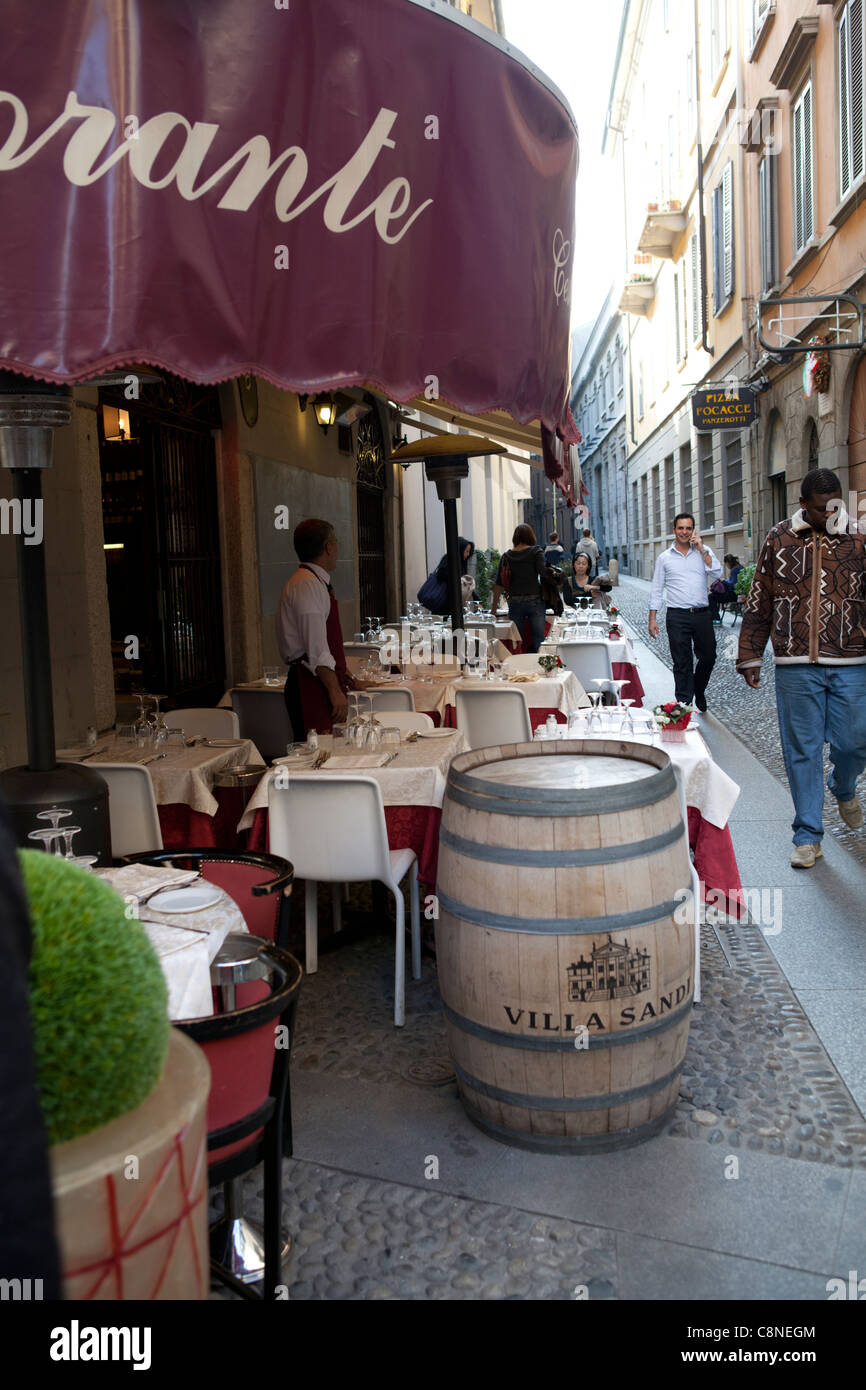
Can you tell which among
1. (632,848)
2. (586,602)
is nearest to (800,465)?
(586,602)

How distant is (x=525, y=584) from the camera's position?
11.2 metres

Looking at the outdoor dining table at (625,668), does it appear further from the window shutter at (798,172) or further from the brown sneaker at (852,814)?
the window shutter at (798,172)

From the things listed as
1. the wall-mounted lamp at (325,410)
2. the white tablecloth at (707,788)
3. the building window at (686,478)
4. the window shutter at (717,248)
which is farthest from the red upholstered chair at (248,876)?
the building window at (686,478)

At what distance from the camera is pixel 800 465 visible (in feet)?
50.3

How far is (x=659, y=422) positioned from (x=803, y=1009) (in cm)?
2921

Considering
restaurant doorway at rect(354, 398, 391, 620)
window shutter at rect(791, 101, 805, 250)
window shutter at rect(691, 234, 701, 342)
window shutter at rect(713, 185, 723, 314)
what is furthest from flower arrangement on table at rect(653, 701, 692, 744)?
window shutter at rect(691, 234, 701, 342)

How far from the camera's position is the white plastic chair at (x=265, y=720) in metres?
6.56

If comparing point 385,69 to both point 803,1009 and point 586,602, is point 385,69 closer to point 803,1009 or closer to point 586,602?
point 803,1009

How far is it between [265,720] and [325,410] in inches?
202

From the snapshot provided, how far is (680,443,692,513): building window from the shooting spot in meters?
26.4

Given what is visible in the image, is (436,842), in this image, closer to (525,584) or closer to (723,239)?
(525,584)

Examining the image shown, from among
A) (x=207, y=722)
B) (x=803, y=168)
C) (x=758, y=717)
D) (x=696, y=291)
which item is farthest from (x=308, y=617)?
(x=696, y=291)
